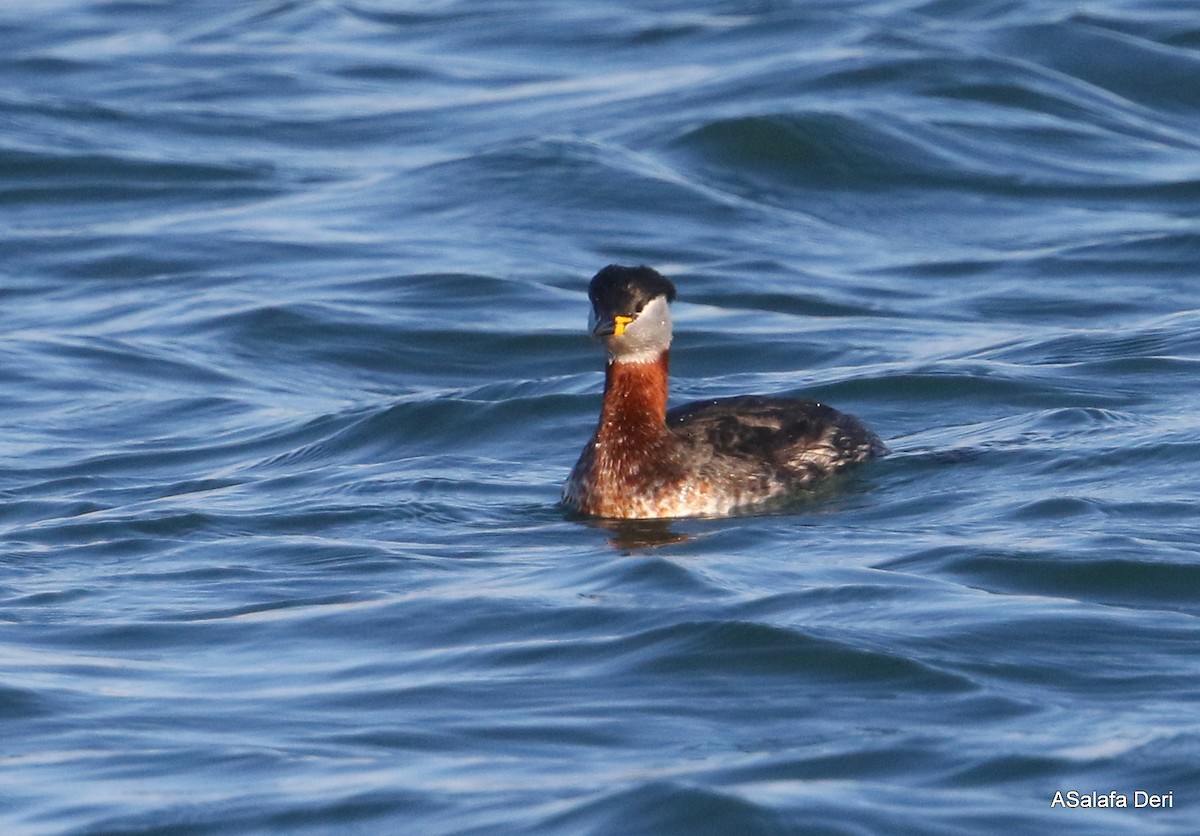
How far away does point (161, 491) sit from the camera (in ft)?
44.1

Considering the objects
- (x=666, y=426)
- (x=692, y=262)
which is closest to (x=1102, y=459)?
(x=666, y=426)

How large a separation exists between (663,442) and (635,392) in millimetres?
327

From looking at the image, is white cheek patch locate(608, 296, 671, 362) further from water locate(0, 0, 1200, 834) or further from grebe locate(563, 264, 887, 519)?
water locate(0, 0, 1200, 834)

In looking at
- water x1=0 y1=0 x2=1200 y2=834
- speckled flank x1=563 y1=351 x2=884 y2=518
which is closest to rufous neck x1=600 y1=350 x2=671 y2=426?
speckled flank x1=563 y1=351 x2=884 y2=518

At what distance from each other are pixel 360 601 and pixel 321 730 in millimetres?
1960

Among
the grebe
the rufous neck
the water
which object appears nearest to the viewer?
the water

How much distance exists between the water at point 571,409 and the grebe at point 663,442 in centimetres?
23

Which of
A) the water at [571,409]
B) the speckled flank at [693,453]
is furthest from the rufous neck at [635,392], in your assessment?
the water at [571,409]

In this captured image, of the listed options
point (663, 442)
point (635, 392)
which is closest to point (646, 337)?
point (635, 392)

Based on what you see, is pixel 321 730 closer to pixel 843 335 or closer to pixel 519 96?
pixel 843 335

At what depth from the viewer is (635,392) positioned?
1267cm

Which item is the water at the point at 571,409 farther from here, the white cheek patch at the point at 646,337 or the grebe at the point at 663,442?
the white cheek patch at the point at 646,337

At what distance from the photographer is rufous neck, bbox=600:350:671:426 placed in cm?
1266

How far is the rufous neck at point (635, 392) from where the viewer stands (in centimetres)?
1266
